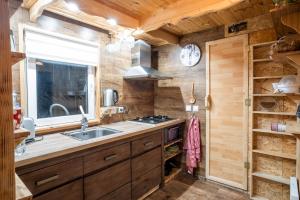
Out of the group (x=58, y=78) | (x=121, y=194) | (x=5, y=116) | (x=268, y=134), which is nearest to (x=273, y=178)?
(x=268, y=134)

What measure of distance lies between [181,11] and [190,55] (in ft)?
3.03

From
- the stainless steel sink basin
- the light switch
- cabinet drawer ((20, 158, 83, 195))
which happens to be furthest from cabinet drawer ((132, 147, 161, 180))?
the light switch

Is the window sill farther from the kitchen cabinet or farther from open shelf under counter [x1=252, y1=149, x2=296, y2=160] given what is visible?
open shelf under counter [x1=252, y1=149, x2=296, y2=160]

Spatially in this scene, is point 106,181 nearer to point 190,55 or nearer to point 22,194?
point 22,194

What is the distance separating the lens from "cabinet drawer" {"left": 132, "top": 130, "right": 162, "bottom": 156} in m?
2.06

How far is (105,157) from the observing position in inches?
68.4

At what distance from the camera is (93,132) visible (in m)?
2.21

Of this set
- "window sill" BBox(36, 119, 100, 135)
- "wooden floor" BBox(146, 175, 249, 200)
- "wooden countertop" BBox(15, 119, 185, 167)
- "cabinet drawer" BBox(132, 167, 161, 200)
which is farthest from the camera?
"wooden floor" BBox(146, 175, 249, 200)

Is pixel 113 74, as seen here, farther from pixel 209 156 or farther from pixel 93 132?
pixel 209 156

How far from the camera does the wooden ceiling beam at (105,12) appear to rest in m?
1.80

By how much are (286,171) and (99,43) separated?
8.77ft

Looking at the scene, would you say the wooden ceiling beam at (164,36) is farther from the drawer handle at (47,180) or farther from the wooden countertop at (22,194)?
the wooden countertop at (22,194)

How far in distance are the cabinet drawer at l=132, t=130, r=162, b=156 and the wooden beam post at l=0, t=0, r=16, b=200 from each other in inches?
57.7

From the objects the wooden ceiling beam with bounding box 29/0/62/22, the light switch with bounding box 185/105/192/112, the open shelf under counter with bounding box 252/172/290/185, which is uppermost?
the wooden ceiling beam with bounding box 29/0/62/22
